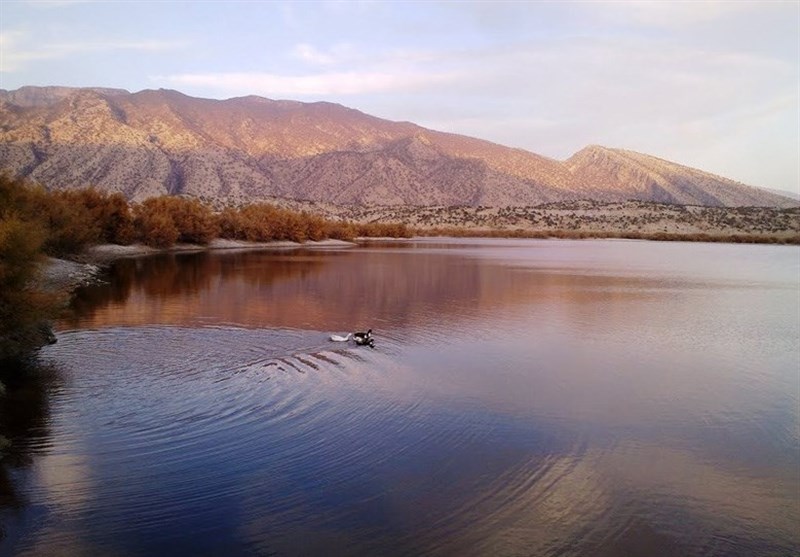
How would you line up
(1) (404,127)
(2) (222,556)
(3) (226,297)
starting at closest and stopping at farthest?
(2) (222,556) → (3) (226,297) → (1) (404,127)

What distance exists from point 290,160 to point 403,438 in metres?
126

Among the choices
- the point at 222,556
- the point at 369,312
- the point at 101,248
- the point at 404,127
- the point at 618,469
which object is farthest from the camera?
the point at 404,127

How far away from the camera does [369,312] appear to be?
72.0 ft

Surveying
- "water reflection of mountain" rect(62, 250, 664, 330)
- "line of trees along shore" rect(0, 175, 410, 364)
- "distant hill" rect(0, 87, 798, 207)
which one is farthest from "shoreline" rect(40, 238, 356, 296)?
"distant hill" rect(0, 87, 798, 207)

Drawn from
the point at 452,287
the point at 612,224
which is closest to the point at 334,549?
the point at 452,287

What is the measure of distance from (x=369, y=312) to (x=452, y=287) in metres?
8.12

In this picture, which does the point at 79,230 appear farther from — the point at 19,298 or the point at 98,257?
the point at 19,298

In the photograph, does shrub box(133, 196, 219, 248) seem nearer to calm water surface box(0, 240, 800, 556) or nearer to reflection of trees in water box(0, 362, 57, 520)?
calm water surface box(0, 240, 800, 556)

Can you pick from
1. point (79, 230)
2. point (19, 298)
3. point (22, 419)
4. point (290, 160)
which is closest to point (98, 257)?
point (79, 230)

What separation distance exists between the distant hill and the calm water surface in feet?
243

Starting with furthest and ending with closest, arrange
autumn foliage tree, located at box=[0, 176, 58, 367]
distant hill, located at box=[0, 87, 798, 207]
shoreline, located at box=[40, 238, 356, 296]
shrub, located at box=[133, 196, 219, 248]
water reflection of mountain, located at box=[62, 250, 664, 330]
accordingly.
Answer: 1. distant hill, located at box=[0, 87, 798, 207]
2. shrub, located at box=[133, 196, 219, 248]
3. shoreline, located at box=[40, 238, 356, 296]
4. water reflection of mountain, located at box=[62, 250, 664, 330]
5. autumn foliage tree, located at box=[0, 176, 58, 367]

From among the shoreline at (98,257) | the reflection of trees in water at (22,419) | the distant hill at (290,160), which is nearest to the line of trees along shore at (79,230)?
the shoreline at (98,257)

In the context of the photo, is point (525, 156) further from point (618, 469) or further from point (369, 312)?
point (618, 469)

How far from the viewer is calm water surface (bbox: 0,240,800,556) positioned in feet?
22.5
